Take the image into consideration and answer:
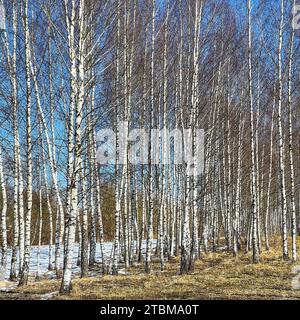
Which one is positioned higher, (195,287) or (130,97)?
(130,97)

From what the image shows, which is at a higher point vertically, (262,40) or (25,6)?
(262,40)

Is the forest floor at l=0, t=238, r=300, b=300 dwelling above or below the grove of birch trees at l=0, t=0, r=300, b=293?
below

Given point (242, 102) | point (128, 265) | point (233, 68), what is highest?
point (233, 68)

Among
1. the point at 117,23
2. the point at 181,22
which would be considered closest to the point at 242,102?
the point at 181,22

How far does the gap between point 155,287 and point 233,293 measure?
1.77m

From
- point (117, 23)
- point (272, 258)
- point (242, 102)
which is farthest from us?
point (242, 102)

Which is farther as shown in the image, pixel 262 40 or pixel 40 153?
pixel 40 153

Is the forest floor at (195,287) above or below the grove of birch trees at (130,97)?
below

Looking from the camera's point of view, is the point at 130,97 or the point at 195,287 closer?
the point at 195,287
